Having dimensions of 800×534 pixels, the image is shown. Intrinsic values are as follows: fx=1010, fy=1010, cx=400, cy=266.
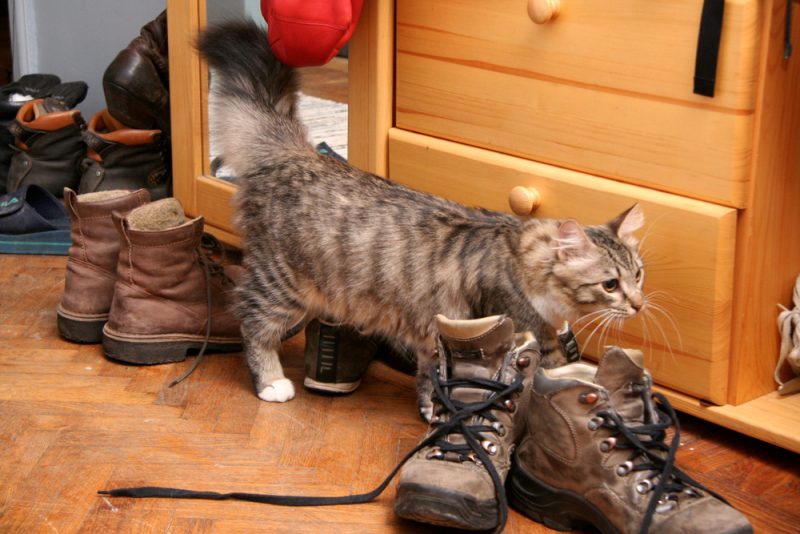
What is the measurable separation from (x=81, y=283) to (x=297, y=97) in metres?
0.60

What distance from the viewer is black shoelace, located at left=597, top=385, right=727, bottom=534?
4.69 feet

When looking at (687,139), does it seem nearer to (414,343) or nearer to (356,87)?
(414,343)

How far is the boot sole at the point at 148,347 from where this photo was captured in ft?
6.73

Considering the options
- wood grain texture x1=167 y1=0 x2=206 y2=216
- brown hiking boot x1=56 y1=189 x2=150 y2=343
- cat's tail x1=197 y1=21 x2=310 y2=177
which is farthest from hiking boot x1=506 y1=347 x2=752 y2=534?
wood grain texture x1=167 y1=0 x2=206 y2=216

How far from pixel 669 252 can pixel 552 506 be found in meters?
0.49

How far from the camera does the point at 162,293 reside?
2.06m

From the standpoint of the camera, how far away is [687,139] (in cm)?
164

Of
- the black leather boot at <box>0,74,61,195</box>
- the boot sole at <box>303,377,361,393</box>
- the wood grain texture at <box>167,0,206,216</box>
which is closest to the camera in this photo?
the boot sole at <box>303,377,361,393</box>

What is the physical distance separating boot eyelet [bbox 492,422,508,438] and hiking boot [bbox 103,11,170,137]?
5.22ft

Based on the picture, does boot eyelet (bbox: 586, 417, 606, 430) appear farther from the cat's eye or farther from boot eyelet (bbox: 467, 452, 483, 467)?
the cat's eye

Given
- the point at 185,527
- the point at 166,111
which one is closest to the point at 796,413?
the point at 185,527

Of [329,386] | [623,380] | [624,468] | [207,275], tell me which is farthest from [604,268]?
[207,275]

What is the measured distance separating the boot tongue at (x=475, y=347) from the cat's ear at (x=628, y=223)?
288 mm

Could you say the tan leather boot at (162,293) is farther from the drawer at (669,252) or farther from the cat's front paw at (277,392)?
the drawer at (669,252)
